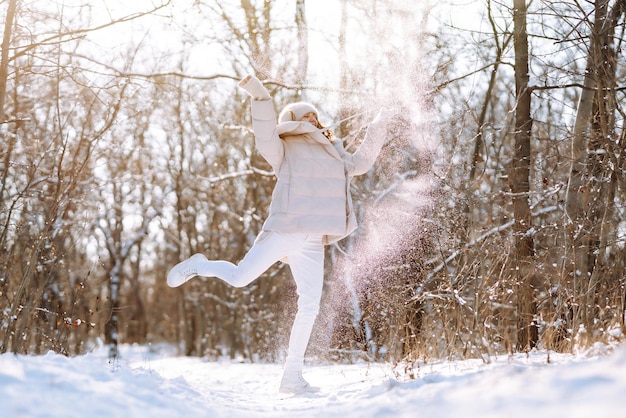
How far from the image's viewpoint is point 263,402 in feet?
13.1

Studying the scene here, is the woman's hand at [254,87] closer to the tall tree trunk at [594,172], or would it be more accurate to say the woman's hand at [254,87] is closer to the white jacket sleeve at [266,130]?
the white jacket sleeve at [266,130]

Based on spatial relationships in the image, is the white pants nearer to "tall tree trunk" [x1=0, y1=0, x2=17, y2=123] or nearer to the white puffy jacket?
the white puffy jacket

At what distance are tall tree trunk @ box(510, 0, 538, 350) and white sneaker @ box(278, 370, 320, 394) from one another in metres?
1.85

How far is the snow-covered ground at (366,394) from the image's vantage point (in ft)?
7.48

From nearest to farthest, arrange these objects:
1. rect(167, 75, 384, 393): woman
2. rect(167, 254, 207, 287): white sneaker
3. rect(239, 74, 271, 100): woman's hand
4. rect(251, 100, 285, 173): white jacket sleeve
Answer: rect(239, 74, 271, 100): woman's hand
rect(251, 100, 285, 173): white jacket sleeve
rect(167, 75, 384, 393): woman
rect(167, 254, 207, 287): white sneaker

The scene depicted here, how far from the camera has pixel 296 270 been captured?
175 inches

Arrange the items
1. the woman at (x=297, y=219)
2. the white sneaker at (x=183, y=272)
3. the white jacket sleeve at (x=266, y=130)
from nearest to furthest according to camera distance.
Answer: the white jacket sleeve at (x=266, y=130), the woman at (x=297, y=219), the white sneaker at (x=183, y=272)

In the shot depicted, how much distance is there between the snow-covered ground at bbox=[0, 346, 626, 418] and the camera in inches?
89.8

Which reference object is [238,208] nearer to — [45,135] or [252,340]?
[252,340]

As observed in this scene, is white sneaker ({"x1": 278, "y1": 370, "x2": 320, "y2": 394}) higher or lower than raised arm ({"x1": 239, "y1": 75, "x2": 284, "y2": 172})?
lower

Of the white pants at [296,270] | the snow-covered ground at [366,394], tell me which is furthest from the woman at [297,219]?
the snow-covered ground at [366,394]

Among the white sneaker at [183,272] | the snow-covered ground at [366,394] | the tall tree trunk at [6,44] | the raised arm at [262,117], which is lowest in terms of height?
the snow-covered ground at [366,394]

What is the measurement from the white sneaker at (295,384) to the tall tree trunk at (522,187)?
1848mm

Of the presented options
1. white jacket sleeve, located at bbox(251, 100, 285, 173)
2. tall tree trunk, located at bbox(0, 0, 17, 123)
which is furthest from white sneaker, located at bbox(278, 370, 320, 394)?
tall tree trunk, located at bbox(0, 0, 17, 123)
